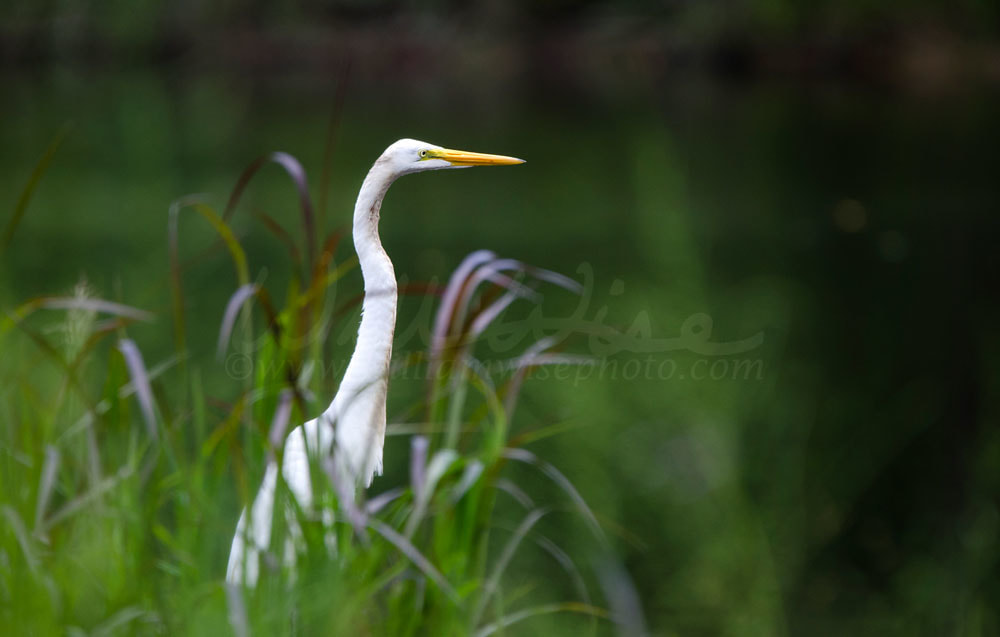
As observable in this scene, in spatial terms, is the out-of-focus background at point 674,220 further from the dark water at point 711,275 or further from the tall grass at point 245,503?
the tall grass at point 245,503

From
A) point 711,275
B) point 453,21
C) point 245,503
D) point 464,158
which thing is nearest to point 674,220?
point 464,158

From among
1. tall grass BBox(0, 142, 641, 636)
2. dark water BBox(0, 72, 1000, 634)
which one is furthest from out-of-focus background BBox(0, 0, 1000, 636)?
tall grass BBox(0, 142, 641, 636)

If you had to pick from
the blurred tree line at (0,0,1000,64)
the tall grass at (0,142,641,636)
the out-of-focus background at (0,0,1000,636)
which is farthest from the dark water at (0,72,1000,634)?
the blurred tree line at (0,0,1000,64)

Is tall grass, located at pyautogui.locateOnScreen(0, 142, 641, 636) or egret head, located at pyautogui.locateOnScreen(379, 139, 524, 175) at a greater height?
egret head, located at pyautogui.locateOnScreen(379, 139, 524, 175)

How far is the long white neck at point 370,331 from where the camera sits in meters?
2.43

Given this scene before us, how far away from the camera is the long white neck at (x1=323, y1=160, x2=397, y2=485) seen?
2432 millimetres

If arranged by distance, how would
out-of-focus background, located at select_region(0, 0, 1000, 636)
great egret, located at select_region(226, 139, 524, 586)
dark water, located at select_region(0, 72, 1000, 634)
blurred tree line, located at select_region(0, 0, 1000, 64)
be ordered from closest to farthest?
great egret, located at select_region(226, 139, 524, 586) → dark water, located at select_region(0, 72, 1000, 634) → out-of-focus background, located at select_region(0, 0, 1000, 636) → blurred tree line, located at select_region(0, 0, 1000, 64)

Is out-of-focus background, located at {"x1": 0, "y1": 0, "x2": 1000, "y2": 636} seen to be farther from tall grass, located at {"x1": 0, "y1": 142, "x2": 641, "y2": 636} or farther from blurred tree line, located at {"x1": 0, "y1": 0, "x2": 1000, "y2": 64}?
tall grass, located at {"x1": 0, "y1": 142, "x2": 641, "y2": 636}

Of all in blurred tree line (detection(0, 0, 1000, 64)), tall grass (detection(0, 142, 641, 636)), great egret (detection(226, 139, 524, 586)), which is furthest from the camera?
blurred tree line (detection(0, 0, 1000, 64))

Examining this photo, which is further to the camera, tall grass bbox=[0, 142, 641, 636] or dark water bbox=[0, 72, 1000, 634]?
dark water bbox=[0, 72, 1000, 634]

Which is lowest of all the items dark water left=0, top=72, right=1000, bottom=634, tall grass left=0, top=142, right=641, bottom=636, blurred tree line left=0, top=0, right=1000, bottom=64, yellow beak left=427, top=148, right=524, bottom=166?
dark water left=0, top=72, right=1000, bottom=634

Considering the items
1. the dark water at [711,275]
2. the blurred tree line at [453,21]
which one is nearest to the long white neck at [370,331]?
the dark water at [711,275]

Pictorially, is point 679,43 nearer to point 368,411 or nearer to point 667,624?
point 667,624

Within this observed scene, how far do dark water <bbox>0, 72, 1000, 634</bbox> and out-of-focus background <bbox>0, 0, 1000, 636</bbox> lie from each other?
3 cm
